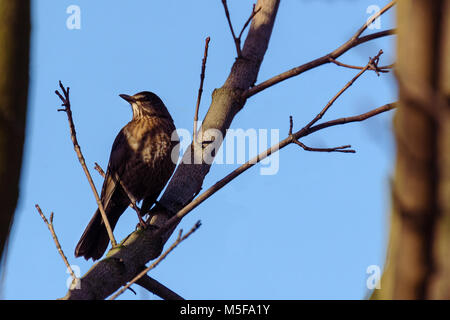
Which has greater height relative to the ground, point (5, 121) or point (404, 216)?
point (5, 121)

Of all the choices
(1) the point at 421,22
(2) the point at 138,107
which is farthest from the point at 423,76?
(2) the point at 138,107

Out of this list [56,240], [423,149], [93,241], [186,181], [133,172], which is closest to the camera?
[423,149]

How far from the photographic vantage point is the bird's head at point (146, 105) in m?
6.75

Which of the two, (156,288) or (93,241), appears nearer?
(156,288)

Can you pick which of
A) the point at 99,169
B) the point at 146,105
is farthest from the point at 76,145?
the point at 146,105

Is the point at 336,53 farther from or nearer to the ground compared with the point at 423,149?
farther from the ground

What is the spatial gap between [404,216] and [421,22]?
429 mm

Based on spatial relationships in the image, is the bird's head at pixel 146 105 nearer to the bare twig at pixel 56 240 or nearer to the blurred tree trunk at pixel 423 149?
the bare twig at pixel 56 240

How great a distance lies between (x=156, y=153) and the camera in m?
6.07

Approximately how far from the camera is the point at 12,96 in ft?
6.44

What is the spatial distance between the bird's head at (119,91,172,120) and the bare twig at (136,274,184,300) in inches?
127

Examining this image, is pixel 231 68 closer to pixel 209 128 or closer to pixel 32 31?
pixel 209 128

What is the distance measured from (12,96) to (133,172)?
13.3 feet

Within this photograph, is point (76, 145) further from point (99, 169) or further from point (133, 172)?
point (133, 172)
